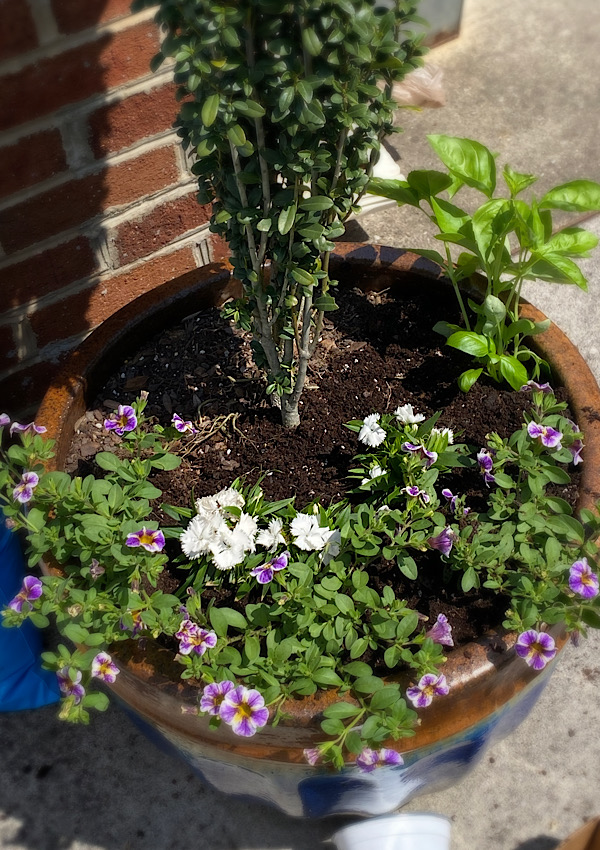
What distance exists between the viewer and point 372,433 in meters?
1.39

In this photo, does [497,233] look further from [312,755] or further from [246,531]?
[312,755]

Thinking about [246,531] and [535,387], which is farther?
[535,387]

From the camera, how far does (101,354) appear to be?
1.53 meters

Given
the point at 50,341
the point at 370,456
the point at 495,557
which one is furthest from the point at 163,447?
the point at 495,557

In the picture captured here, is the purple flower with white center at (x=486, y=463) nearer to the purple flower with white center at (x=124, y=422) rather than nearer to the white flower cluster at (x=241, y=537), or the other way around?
the white flower cluster at (x=241, y=537)

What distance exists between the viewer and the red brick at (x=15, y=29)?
4.34 feet

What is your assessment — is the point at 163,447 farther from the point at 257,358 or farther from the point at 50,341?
the point at 50,341

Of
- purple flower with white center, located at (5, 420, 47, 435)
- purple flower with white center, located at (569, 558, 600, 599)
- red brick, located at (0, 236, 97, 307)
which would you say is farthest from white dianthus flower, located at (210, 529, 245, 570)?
red brick, located at (0, 236, 97, 307)

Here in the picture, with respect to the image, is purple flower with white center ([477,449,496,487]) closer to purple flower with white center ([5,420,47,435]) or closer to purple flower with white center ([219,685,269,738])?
purple flower with white center ([219,685,269,738])

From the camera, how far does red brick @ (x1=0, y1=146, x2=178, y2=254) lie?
1.58 m

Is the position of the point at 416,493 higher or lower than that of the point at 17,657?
higher

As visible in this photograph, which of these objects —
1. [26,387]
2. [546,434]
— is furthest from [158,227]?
[546,434]

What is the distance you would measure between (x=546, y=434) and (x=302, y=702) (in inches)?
21.2

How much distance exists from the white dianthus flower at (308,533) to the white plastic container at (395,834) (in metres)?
0.53
